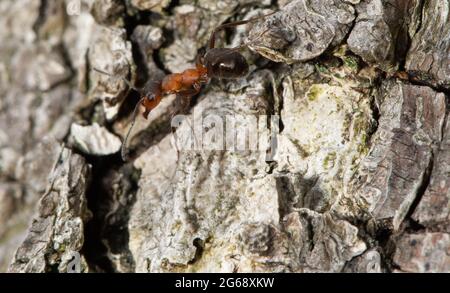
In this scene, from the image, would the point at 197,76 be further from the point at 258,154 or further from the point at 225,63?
the point at 258,154

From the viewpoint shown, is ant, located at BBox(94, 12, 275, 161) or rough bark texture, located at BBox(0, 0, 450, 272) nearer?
rough bark texture, located at BBox(0, 0, 450, 272)

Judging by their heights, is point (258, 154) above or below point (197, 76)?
below

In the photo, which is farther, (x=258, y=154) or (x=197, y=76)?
(x=197, y=76)

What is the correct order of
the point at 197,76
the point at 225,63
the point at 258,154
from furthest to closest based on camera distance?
the point at 197,76
the point at 225,63
the point at 258,154

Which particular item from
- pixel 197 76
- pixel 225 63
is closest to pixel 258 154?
pixel 225 63

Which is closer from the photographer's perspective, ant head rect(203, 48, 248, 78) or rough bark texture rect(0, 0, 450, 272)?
rough bark texture rect(0, 0, 450, 272)
